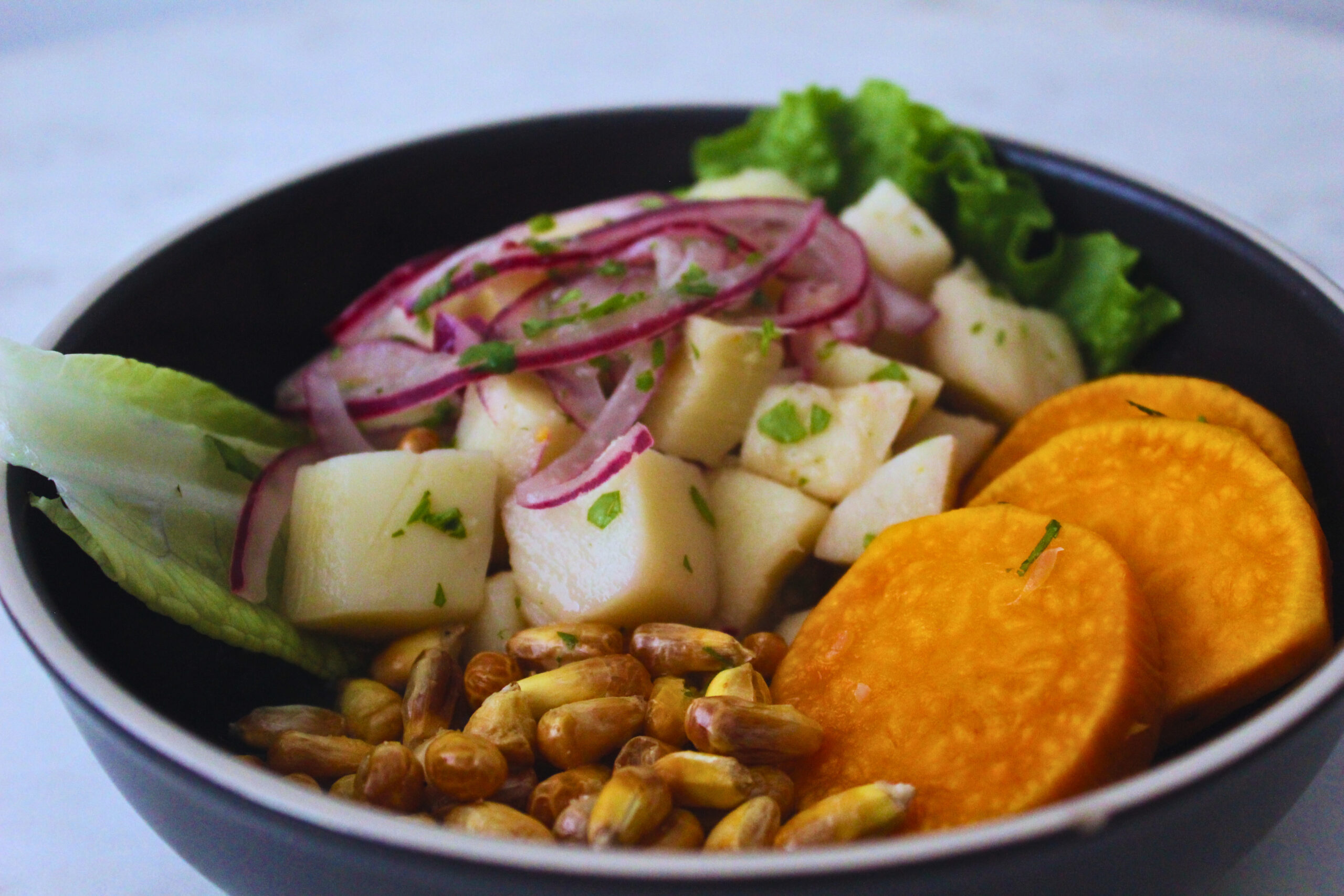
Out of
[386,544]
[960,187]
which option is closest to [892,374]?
[960,187]

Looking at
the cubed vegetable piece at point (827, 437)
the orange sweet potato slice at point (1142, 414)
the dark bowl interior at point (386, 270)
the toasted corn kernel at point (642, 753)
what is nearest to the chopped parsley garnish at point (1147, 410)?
the orange sweet potato slice at point (1142, 414)

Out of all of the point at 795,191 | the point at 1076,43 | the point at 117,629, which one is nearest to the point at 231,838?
the point at 117,629

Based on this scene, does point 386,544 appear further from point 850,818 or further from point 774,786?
point 850,818

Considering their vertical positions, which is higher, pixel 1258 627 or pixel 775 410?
pixel 775 410

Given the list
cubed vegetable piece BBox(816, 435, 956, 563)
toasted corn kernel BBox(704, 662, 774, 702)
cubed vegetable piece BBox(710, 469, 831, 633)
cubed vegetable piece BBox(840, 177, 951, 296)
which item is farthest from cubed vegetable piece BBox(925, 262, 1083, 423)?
toasted corn kernel BBox(704, 662, 774, 702)

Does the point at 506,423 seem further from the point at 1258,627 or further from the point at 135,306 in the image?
the point at 1258,627

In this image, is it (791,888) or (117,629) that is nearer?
(791,888)
